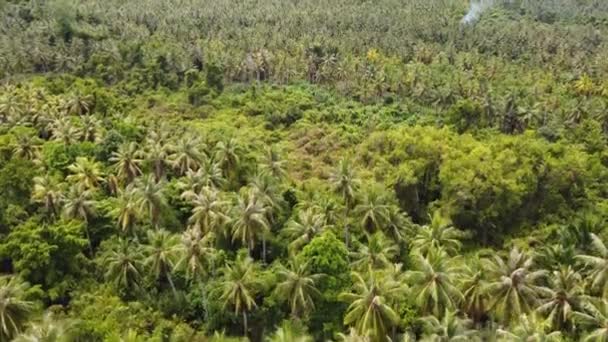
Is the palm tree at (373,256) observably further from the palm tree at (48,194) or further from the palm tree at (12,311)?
the palm tree at (48,194)

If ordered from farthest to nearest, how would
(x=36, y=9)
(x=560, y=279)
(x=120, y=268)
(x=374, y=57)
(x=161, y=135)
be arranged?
(x=36, y=9) → (x=374, y=57) → (x=161, y=135) → (x=120, y=268) → (x=560, y=279)

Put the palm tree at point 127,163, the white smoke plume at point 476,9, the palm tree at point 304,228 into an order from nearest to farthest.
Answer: the palm tree at point 304,228, the palm tree at point 127,163, the white smoke plume at point 476,9

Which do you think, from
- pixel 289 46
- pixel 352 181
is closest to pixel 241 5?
pixel 289 46

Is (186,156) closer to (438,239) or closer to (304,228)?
(304,228)

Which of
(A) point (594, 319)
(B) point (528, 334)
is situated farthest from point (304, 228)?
(A) point (594, 319)

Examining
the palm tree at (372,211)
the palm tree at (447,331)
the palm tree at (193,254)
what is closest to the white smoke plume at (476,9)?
the palm tree at (372,211)

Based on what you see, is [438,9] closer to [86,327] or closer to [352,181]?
[352,181]
